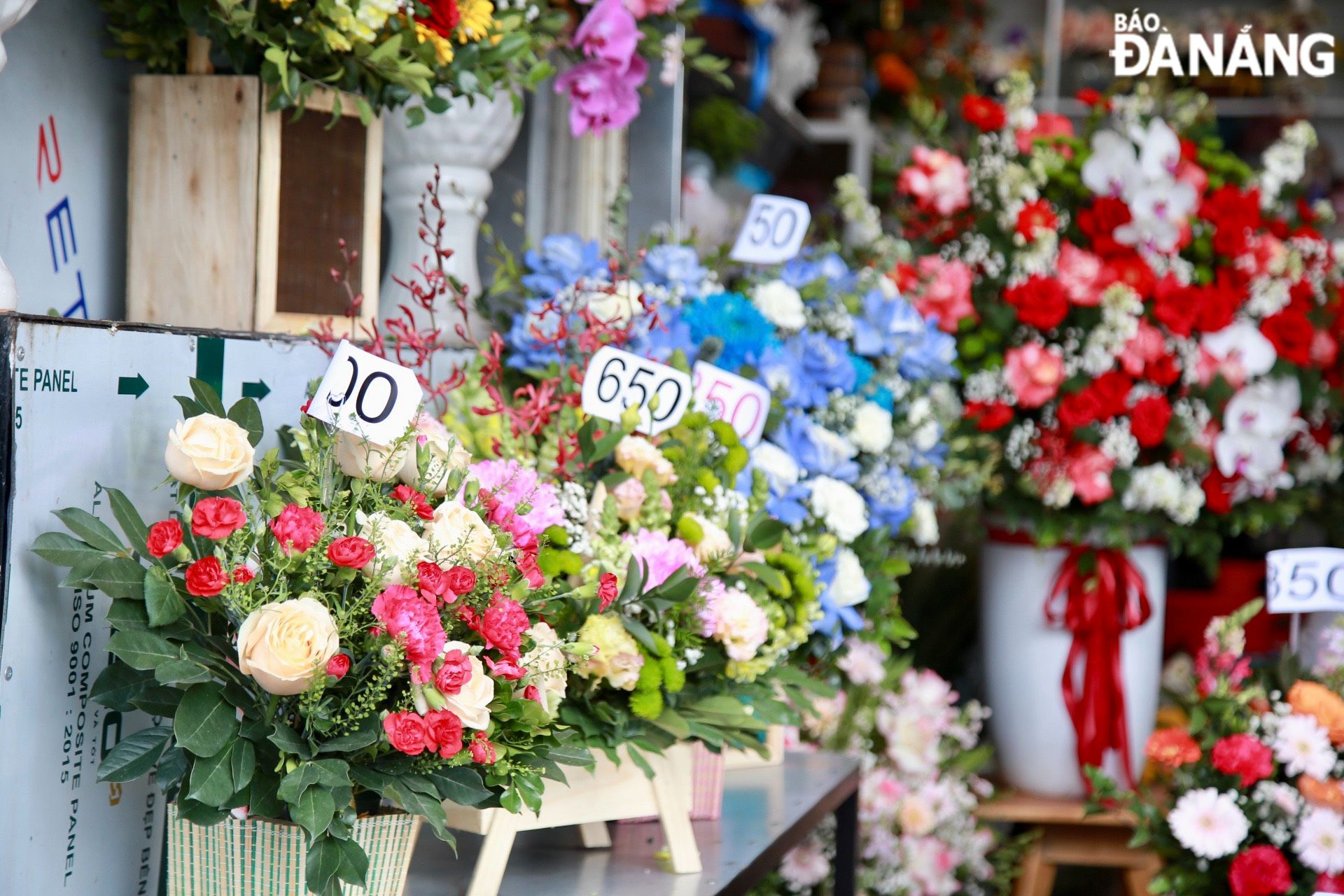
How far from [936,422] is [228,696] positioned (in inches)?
40.3

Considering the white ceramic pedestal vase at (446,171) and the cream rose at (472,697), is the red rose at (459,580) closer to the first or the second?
the cream rose at (472,697)

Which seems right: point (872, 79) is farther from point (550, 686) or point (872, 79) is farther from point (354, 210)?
point (550, 686)

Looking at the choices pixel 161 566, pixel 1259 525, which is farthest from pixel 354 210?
pixel 1259 525

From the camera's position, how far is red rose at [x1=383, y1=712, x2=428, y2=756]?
2.51ft

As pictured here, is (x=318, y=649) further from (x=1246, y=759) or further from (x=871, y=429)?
(x=1246, y=759)

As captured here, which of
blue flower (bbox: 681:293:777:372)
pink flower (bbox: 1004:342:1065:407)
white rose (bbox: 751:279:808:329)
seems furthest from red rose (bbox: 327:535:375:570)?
pink flower (bbox: 1004:342:1065:407)

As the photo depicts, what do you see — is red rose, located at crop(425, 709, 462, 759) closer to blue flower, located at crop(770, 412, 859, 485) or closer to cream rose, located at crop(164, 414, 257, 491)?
cream rose, located at crop(164, 414, 257, 491)

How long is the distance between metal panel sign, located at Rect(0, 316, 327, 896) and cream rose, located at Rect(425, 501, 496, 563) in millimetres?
210

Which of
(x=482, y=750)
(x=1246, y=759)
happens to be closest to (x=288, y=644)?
(x=482, y=750)

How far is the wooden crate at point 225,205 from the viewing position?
1132mm

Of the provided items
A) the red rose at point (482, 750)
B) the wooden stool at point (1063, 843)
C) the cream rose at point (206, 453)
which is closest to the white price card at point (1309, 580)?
the wooden stool at point (1063, 843)

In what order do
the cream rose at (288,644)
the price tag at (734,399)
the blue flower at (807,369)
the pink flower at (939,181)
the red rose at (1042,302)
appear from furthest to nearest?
the pink flower at (939,181), the red rose at (1042,302), the blue flower at (807,369), the price tag at (734,399), the cream rose at (288,644)

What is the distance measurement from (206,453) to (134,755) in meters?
0.20

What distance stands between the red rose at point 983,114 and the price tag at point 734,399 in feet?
2.86
